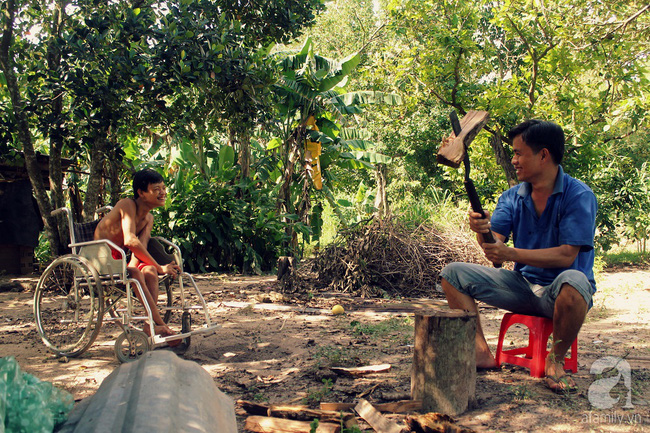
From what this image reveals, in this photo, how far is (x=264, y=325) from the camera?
17.3ft

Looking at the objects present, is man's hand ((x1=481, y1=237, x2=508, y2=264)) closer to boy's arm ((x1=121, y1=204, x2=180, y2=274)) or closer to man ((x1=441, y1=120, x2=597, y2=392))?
man ((x1=441, y1=120, x2=597, y2=392))

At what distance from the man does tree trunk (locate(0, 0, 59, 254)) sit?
557cm

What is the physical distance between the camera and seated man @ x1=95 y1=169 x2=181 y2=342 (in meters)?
4.08

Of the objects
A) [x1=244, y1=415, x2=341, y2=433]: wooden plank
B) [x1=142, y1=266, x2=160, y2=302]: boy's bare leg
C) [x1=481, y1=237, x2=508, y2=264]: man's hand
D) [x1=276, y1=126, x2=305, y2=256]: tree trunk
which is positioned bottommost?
[x1=244, y1=415, x2=341, y2=433]: wooden plank

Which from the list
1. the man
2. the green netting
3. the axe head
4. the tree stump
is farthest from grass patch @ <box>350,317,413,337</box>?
the green netting

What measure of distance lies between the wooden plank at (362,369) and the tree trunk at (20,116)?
507 cm

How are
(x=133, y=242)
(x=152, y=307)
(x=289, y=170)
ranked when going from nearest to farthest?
(x=152, y=307)
(x=133, y=242)
(x=289, y=170)

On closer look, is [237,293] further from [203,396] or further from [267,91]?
[203,396]

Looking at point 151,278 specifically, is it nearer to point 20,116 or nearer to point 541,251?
point 541,251

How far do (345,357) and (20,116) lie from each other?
536 cm

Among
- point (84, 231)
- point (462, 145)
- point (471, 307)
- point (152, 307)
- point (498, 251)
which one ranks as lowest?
point (152, 307)

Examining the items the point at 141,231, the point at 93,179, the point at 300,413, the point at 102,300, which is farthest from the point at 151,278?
the point at 93,179

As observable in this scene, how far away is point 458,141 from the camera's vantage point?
2867 mm

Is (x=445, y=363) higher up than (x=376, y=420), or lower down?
higher up
